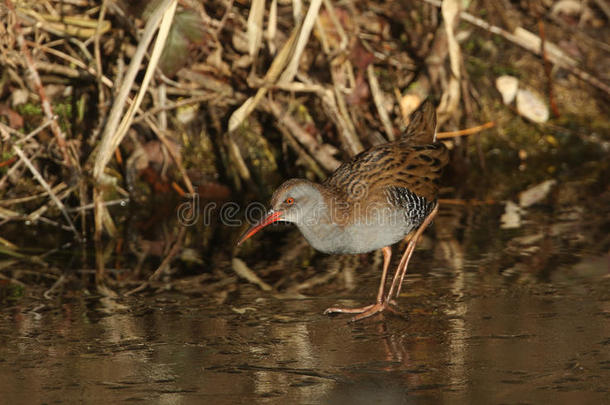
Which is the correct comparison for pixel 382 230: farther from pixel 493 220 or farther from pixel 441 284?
pixel 493 220

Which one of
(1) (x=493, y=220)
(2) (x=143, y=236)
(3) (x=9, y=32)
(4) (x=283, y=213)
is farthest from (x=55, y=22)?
(1) (x=493, y=220)

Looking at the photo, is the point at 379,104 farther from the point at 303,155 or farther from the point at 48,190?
the point at 48,190

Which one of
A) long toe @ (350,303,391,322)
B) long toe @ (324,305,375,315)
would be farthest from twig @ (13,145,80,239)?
long toe @ (350,303,391,322)

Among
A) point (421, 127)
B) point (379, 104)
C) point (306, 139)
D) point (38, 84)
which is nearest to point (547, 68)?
point (379, 104)

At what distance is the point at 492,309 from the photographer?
455 centimetres

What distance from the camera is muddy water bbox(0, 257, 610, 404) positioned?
11.8 feet

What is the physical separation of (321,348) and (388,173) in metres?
1.23

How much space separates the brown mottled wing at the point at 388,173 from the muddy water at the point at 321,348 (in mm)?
546

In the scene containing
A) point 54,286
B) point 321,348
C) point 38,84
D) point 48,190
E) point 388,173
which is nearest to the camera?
point 321,348

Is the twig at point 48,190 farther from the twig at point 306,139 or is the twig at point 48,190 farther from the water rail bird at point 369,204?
the water rail bird at point 369,204

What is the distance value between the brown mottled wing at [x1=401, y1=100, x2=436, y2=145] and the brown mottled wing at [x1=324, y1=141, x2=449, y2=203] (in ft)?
0.53

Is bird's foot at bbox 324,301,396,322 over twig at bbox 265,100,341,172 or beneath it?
beneath

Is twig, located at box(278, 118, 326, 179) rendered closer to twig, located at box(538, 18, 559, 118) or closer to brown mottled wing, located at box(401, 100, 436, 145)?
brown mottled wing, located at box(401, 100, 436, 145)

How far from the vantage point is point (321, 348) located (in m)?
4.11
